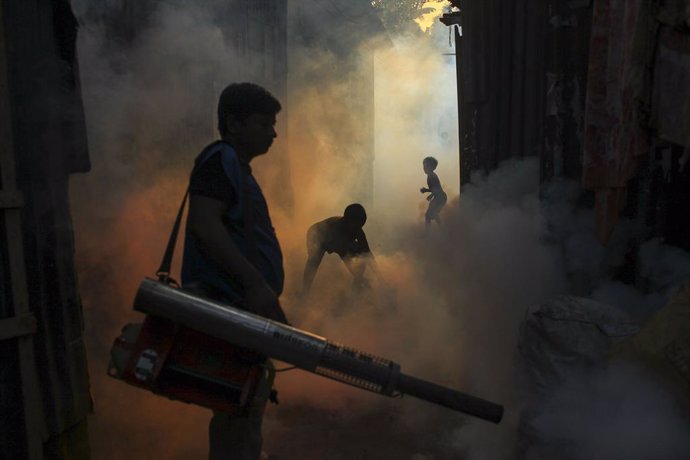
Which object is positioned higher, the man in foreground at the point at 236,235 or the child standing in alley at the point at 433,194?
the man in foreground at the point at 236,235

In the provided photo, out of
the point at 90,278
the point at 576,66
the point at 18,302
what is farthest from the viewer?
the point at 90,278

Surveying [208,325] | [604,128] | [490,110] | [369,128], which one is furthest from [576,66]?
[369,128]

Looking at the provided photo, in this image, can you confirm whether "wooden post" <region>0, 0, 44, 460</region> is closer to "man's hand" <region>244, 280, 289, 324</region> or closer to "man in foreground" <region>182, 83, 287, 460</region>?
"man in foreground" <region>182, 83, 287, 460</region>

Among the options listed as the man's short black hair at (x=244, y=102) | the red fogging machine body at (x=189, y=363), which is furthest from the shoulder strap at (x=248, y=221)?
the red fogging machine body at (x=189, y=363)

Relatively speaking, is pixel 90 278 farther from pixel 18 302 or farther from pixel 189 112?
pixel 189 112

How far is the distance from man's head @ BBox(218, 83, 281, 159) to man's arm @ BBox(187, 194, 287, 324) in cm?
33

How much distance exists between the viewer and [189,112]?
6.85 meters

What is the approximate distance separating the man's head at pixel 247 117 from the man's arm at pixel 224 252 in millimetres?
327

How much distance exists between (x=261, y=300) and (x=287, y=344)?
0.69 ft

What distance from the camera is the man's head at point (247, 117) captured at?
234cm

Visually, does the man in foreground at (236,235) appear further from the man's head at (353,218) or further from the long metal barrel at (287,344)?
the man's head at (353,218)

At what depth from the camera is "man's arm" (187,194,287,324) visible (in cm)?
211

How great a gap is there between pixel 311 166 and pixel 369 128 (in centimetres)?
395

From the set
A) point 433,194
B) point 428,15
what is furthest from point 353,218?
point 428,15
